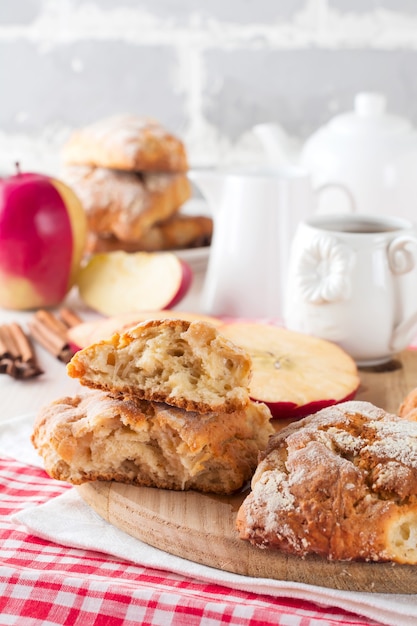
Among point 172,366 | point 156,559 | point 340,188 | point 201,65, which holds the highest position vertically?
point 201,65

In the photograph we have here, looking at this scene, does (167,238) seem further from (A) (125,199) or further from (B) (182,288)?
(B) (182,288)

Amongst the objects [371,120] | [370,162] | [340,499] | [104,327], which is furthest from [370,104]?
[340,499]

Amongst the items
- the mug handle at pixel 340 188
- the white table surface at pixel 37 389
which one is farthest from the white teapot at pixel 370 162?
the white table surface at pixel 37 389

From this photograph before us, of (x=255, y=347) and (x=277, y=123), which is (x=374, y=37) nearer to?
(x=277, y=123)

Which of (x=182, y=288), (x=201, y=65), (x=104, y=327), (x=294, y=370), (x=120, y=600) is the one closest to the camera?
(x=120, y=600)

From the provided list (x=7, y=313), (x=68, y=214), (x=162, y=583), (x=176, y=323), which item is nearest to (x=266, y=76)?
(x=68, y=214)

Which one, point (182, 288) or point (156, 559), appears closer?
point (156, 559)

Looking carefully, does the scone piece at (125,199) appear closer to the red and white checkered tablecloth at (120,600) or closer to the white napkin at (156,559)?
the white napkin at (156,559)
